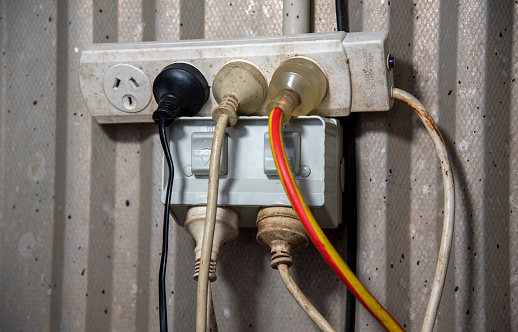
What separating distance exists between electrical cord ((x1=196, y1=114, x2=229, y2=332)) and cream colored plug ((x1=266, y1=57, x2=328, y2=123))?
0.21 feet

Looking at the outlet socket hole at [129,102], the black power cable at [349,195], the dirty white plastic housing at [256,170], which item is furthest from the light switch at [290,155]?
the outlet socket hole at [129,102]

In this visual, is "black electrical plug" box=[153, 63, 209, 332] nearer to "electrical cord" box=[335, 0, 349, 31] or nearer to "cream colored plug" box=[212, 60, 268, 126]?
"cream colored plug" box=[212, 60, 268, 126]

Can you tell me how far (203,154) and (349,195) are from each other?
0.22 metres

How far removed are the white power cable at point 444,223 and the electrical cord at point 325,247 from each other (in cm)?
8

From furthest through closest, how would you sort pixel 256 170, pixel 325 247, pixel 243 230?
pixel 243 230
pixel 256 170
pixel 325 247

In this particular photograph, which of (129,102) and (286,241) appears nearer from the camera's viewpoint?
(286,241)

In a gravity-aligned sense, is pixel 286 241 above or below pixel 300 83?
below

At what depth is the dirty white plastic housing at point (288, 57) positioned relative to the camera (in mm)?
562

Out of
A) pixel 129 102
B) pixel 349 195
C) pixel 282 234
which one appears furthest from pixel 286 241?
pixel 129 102

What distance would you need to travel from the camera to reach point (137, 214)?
72 centimetres

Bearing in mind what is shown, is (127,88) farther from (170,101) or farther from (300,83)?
(300,83)

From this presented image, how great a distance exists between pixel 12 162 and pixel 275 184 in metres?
0.48

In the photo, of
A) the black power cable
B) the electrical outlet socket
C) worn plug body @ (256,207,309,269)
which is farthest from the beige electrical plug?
the electrical outlet socket

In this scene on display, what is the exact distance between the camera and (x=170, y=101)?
1.82 ft
